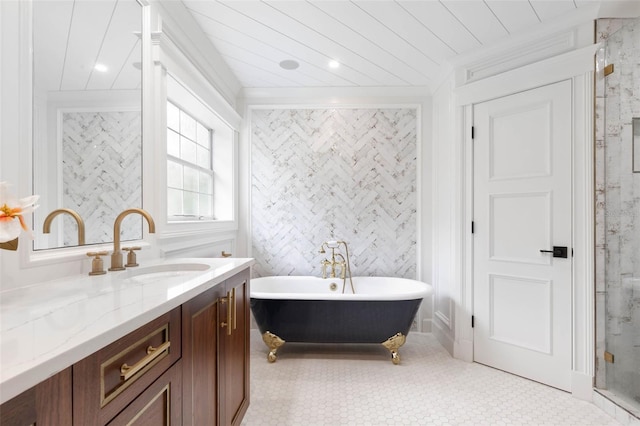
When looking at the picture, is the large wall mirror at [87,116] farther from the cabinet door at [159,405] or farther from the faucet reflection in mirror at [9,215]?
the cabinet door at [159,405]

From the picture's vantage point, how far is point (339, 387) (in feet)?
7.01

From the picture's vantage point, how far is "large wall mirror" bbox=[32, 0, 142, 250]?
3.63 ft

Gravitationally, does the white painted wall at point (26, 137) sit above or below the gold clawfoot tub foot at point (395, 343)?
above

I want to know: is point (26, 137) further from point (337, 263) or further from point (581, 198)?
point (581, 198)

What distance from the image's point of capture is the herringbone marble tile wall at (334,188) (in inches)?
127

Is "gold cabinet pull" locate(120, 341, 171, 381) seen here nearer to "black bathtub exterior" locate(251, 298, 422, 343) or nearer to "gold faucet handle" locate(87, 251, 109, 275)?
"gold faucet handle" locate(87, 251, 109, 275)

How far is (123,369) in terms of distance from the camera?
0.73m

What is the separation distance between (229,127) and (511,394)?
317 cm

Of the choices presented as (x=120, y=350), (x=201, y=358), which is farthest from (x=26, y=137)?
(x=201, y=358)

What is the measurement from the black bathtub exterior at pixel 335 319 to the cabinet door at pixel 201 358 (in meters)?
1.16

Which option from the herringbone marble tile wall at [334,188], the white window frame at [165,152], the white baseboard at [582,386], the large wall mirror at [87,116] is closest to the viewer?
the large wall mirror at [87,116]

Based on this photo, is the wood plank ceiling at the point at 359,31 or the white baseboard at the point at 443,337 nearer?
the wood plank ceiling at the point at 359,31

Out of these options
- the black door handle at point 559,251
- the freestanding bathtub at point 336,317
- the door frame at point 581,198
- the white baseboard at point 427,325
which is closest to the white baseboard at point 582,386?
the door frame at point 581,198

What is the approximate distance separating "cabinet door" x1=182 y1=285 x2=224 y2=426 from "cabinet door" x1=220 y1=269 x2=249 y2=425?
0.28 feet
